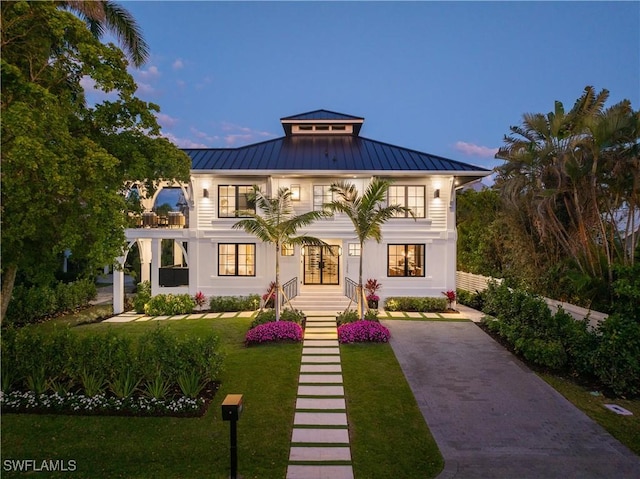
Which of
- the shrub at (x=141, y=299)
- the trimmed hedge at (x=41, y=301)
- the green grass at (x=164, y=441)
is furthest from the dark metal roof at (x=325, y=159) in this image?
the green grass at (x=164, y=441)

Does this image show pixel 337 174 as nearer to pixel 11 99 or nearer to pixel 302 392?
pixel 302 392

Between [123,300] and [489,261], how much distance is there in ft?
56.5

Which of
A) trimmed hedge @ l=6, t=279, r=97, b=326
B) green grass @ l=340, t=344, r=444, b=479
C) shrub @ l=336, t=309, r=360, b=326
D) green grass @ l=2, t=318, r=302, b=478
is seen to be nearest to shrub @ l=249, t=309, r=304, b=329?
shrub @ l=336, t=309, r=360, b=326

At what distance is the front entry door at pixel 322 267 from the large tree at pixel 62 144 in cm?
1148

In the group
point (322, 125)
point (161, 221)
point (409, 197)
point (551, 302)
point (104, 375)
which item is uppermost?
point (322, 125)

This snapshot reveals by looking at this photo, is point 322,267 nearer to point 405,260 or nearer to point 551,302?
point 405,260

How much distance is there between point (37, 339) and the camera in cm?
795

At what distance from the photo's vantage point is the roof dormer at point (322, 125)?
20859 millimetres

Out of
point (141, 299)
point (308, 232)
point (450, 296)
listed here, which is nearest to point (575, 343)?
point (450, 296)

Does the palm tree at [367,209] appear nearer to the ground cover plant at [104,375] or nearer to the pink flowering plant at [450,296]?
the pink flowering plant at [450,296]

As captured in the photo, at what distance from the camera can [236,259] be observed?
57.5 feet

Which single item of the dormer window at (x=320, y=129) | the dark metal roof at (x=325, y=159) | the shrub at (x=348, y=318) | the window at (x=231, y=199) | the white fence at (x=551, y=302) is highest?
the dormer window at (x=320, y=129)

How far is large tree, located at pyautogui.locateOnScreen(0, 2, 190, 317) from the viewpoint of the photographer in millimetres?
5902

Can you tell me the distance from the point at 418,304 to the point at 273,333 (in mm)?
7576
